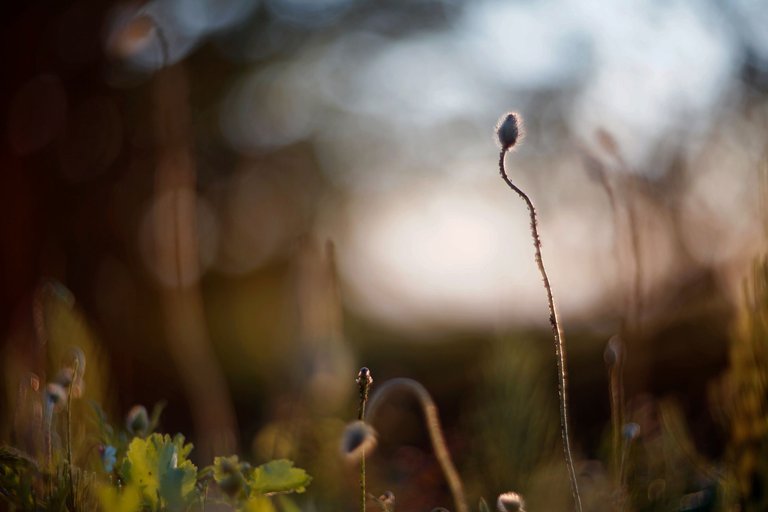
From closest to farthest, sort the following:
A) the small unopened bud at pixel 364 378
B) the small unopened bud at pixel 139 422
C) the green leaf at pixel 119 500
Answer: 1. the green leaf at pixel 119 500
2. the small unopened bud at pixel 364 378
3. the small unopened bud at pixel 139 422

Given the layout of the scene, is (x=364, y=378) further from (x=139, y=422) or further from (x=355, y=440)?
(x=139, y=422)

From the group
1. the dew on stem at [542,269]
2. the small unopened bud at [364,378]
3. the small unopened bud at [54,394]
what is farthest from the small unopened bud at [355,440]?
the small unopened bud at [54,394]

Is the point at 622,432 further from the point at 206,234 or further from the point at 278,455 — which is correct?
the point at 206,234

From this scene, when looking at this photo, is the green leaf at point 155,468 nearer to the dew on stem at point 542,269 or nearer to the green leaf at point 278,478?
the green leaf at point 278,478

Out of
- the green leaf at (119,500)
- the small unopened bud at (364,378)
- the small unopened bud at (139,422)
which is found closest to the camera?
the green leaf at (119,500)

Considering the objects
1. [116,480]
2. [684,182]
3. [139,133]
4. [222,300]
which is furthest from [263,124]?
[116,480]

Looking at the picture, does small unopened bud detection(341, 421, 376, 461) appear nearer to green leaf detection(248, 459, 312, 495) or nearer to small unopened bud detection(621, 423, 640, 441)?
green leaf detection(248, 459, 312, 495)

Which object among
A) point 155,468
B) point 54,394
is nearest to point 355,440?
point 155,468

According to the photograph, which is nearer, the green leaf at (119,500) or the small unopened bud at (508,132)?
the green leaf at (119,500)
